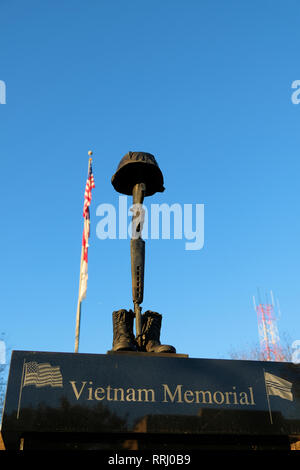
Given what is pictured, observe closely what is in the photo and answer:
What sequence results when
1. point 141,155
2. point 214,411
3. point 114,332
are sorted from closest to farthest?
1. point 214,411
2. point 114,332
3. point 141,155

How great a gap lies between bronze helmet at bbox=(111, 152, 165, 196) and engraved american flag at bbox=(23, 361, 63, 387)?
3.23 metres

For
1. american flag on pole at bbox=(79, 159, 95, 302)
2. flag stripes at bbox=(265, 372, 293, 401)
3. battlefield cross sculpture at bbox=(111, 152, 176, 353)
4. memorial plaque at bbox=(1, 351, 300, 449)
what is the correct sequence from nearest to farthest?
memorial plaque at bbox=(1, 351, 300, 449) < flag stripes at bbox=(265, 372, 293, 401) < battlefield cross sculpture at bbox=(111, 152, 176, 353) < american flag on pole at bbox=(79, 159, 95, 302)

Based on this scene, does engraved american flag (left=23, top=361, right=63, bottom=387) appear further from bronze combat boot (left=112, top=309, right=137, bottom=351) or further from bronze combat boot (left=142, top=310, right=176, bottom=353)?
bronze combat boot (left=142, top=310, right=176, bottom=353)

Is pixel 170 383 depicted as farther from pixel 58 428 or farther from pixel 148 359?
pixel 58 428

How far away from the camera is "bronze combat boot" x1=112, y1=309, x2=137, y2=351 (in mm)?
4648

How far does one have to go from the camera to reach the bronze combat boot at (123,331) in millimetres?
4648

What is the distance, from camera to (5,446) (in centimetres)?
378

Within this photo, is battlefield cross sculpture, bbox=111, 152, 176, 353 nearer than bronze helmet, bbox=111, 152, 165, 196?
Yes

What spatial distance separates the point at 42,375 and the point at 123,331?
130 cm

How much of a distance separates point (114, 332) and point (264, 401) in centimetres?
185

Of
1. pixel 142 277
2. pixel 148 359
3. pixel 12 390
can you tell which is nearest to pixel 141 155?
pixel 142 277

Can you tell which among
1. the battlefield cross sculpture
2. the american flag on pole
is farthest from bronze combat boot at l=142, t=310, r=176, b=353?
the american flag on pole
